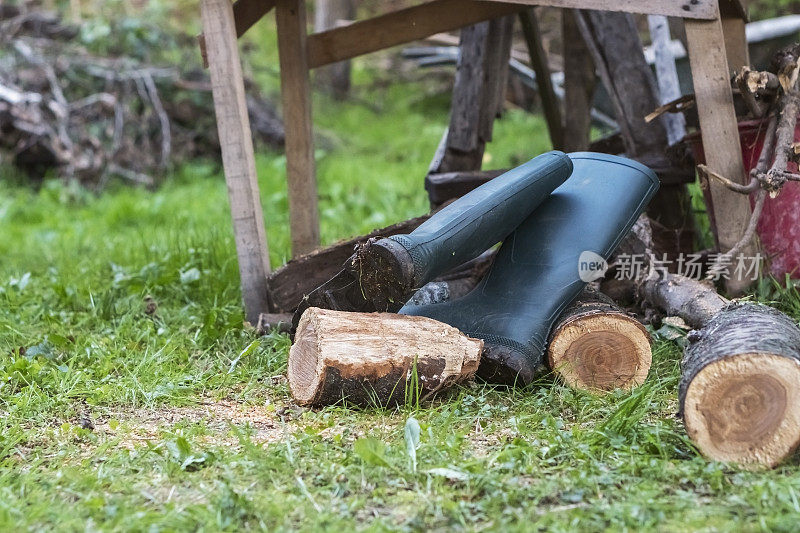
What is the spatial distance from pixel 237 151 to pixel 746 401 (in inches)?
79.7

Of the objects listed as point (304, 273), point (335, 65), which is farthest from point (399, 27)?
point (335, 65)

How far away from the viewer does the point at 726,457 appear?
208cm

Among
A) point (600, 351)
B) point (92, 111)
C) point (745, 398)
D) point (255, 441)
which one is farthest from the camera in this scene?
point (92, 111)

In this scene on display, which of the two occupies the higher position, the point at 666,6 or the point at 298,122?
the point at 666,6

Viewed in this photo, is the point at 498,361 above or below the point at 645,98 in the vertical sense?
below

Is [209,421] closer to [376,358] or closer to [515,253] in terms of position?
[376,358]

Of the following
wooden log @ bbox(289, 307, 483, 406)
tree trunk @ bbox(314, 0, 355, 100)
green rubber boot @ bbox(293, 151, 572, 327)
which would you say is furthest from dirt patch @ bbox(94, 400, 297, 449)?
tree trunk @ bbox(314, 0, 355, 100)

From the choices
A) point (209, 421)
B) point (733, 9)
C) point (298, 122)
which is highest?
point (733, 9)

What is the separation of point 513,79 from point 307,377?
605 centimetres

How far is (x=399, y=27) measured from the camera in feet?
12.8

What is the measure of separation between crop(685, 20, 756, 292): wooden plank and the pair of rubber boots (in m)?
0.29

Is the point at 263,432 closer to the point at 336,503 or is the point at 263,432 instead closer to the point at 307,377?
the point at 307,377

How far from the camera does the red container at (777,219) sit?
323cm

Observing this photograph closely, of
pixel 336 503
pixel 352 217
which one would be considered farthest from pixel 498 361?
pixel 352 217
